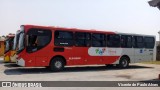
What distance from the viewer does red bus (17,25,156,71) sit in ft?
61.4

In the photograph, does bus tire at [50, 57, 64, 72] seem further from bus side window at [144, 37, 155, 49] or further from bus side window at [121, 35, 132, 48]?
bus side window at [144, 37, 155, 49]

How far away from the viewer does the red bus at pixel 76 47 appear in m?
18.7

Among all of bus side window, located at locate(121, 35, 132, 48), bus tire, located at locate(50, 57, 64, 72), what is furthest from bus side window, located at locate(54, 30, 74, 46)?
bus side window, located at locate(121, 35, 132, 48)

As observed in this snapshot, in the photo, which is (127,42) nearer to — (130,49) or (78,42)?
(130,49)

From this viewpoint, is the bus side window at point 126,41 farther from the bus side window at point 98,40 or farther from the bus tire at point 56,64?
the bus tire at point 56,64

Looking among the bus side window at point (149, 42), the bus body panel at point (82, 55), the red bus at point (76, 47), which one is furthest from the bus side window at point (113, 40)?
the bus side window at point (149, 42)

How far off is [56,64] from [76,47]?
192 cm

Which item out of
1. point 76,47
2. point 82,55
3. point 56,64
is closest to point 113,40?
point 82,55

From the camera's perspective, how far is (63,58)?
20.3 m

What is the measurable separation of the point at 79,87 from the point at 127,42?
12.5 m

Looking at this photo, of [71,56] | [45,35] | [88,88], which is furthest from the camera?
[71,56]

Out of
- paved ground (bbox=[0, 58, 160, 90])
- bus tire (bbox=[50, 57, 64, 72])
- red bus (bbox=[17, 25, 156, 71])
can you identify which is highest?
red bus (bbox=[17, 25, 156, 71])

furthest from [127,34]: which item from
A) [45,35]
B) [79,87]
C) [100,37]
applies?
[79,87]

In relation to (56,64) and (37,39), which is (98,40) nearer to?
(56,64)
